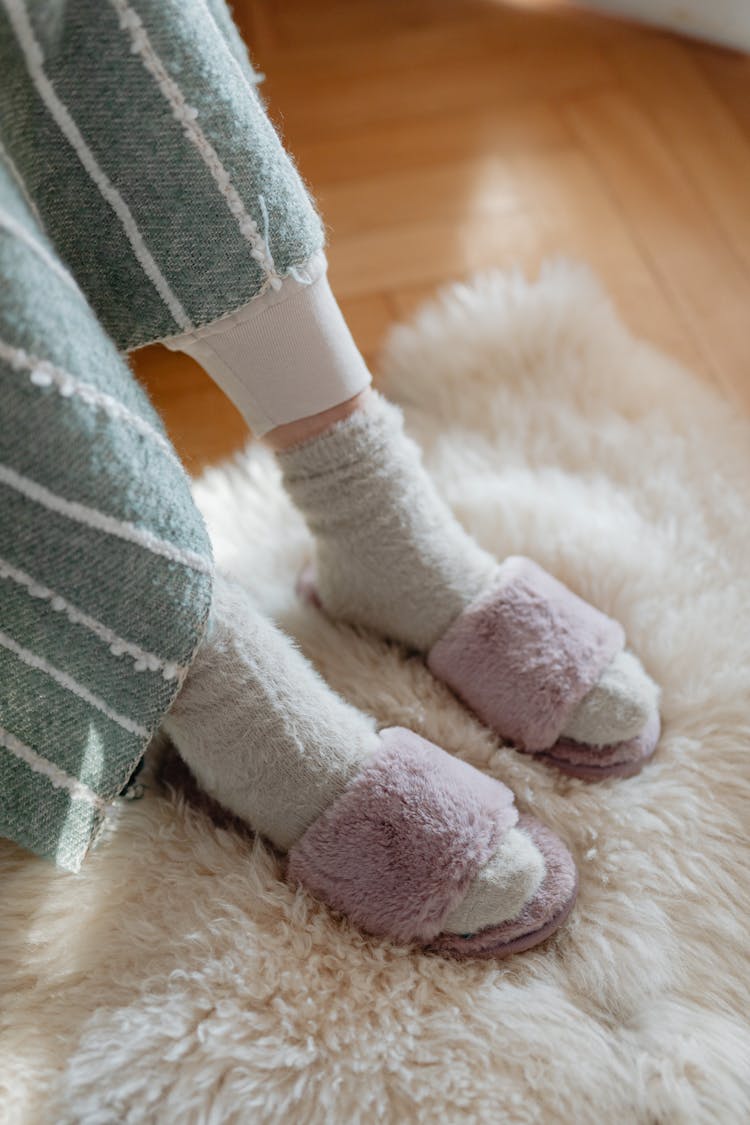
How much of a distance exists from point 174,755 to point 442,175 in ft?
2.52

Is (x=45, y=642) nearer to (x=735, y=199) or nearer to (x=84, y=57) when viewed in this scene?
(x=84, y=57)

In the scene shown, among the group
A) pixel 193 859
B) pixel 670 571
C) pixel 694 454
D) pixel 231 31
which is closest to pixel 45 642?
pixel 193 859

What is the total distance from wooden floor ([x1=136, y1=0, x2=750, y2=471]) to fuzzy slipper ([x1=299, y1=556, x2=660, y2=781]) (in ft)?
1.21

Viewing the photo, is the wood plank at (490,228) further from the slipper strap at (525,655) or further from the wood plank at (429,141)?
the slipper strap at (525,655)

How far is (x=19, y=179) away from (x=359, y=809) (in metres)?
0.37

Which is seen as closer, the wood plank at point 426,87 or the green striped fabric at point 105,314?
the green striped fabric at point 105,314

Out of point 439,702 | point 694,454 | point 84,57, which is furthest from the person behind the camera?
point 694,454

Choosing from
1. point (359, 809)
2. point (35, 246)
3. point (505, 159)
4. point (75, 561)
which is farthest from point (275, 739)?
point (505, 159)

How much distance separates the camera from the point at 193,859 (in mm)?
616

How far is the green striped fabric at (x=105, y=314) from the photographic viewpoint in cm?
41

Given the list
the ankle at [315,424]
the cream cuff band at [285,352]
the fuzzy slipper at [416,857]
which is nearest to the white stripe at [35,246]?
the cream cuff band at [285,352]

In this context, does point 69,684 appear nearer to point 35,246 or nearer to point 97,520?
point 97,520

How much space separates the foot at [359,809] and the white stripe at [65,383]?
14cm

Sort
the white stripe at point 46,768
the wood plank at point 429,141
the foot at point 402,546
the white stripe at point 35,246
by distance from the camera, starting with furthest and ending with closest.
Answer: the wood plank at point 429,141
the foot at point 402,546
the white stripe at point 46,768
the white stripe at point 35,246
